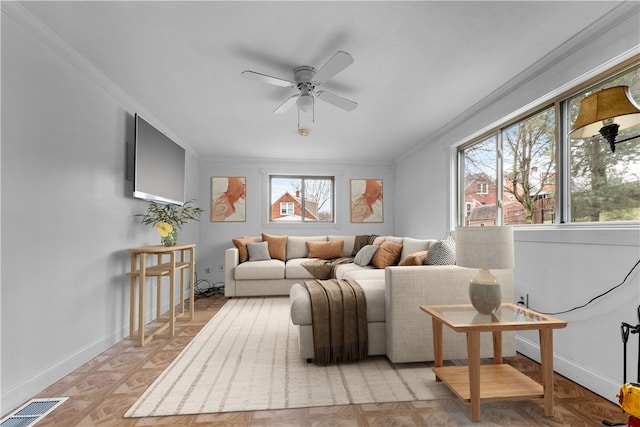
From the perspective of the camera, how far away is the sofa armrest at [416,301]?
7.88ft

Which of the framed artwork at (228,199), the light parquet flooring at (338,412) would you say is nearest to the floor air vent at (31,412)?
the light parquet flooring at (338,412)

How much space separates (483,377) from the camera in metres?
2.03

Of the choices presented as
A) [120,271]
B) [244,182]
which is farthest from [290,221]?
[120,271]

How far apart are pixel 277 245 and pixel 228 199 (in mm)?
1280

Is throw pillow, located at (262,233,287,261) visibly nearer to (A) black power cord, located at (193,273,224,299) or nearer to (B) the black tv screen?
(A) black power cord, located at (193,273,224,299)

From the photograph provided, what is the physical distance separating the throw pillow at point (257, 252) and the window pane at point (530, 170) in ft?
11.2

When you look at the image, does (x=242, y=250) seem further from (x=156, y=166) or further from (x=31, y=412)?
(x=31, y=412)

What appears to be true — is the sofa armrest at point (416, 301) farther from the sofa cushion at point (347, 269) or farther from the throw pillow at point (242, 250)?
the throw pillow at point (242, 250)

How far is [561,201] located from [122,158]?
374cm

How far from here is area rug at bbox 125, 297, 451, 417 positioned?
6.29ft

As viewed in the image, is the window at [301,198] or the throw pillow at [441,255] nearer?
the throw pillow at [441,255]

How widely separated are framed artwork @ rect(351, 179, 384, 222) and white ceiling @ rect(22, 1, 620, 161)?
2621mm

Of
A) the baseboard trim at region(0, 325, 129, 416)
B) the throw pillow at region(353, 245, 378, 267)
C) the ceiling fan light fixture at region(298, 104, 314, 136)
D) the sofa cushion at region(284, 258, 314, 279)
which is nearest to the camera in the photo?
the baseboard trim at region(0, 325, 129, 416)

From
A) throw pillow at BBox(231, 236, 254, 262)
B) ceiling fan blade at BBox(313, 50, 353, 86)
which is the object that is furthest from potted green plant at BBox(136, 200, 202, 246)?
ceiling fan blade at BBox(313, 50, 353, 86)
